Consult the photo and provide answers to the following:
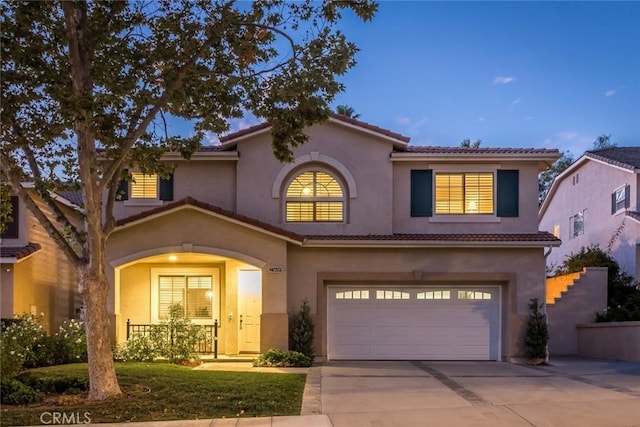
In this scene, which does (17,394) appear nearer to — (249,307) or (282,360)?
(282,360)

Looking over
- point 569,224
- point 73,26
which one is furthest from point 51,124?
point 569,224

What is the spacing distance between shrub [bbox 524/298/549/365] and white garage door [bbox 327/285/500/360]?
884 mm

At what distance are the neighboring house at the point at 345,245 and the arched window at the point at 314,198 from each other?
34 mm

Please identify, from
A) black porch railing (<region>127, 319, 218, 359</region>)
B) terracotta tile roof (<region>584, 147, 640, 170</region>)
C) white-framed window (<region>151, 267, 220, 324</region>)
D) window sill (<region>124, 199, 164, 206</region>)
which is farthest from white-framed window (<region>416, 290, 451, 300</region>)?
terracotta tile roof (<region>584, 147, 640, 170</region>)

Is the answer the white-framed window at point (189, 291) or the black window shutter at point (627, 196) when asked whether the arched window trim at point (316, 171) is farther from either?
the black window shutter at point (627, 196)

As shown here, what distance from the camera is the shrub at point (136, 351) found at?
15.1 metres

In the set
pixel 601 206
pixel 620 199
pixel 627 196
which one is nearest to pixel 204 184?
pixel 627 196

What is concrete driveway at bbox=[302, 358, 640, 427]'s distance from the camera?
28.6 ft

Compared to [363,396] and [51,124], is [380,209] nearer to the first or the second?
[363,396]

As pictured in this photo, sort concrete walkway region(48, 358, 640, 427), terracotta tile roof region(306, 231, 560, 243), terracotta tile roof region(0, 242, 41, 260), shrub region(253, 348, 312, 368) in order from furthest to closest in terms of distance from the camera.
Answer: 1. terracotta tile roof region(0, 242, 41, 260)
2. terracotta tile roof region(306, 231, 560, 243)
3. shrub region(253, 348, 312, 368)
4. concrete walkway region(48, 358, 640, 427)

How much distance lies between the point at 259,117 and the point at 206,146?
7158 mm

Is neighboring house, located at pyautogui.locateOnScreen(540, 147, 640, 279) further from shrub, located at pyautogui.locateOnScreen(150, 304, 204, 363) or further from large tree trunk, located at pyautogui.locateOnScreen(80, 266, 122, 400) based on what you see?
large tree trunk, located at pyautogui.locateOnScreen(80, 266, 122, 400)

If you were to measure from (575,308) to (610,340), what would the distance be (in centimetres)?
183

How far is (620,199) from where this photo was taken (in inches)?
909
